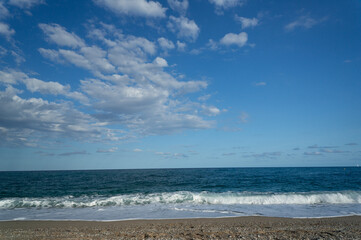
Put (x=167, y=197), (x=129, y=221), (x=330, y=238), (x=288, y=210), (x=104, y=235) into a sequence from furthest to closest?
(x=167, y=197) < (x=288, y=210) < (x=129, y=221) < (x=104, y=235) < (x=330, y=238)

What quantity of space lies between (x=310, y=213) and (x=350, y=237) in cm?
510

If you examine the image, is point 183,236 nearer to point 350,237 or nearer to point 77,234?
point 77,234

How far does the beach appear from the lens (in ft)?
25.3

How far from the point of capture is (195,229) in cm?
864

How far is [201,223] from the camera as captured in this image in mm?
9766

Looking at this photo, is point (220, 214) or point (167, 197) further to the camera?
point (167, 197)

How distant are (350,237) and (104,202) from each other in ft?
52.1

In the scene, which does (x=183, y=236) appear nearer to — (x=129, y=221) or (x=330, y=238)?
(x=129, y=221)

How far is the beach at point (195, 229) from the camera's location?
25.3 feet

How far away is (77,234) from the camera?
824 centimetres

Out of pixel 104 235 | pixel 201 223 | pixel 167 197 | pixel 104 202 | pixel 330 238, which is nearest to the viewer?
pixel 330 238

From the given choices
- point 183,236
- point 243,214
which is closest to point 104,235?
point 183,236

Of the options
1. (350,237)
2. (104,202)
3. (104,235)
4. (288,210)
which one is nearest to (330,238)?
(350,237)

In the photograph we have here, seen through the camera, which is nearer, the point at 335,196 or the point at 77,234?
the point at 77,234
